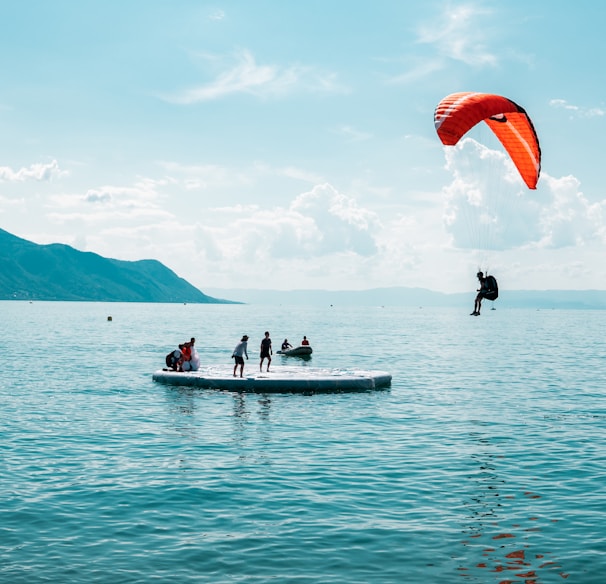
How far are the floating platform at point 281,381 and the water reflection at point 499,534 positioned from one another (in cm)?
1732

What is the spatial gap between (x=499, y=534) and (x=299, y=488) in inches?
214

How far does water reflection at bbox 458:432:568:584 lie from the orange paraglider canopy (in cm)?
1313

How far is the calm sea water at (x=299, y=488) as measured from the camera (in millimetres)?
13461

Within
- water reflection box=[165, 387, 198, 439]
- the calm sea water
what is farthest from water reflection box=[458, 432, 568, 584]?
water reflection box=[165, 387, 198, 439]

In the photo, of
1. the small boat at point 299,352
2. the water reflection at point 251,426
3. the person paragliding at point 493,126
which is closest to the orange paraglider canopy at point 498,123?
the person paragliding at point 493,126

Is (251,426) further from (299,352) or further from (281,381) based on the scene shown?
(299,352)

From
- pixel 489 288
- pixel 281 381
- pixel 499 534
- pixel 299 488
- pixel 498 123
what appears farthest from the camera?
pixel 281 381

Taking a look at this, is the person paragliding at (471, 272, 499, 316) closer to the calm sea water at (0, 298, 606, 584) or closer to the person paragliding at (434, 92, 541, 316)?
the person paragliding at (434, 92, 541, 316)

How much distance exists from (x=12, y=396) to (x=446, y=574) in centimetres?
2892

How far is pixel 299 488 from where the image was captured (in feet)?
61.2

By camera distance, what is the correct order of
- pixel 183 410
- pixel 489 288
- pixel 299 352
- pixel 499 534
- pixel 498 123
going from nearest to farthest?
pixel 499 534, pixel 489 288, pixel 498 123, pixel 183 410, pixel 299 352

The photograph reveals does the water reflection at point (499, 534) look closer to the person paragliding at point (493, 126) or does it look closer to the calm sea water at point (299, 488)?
the calm sea water at point (299, 488)

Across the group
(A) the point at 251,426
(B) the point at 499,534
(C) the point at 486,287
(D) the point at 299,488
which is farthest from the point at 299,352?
(B) the point at 499,534

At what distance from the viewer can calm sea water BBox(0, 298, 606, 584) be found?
13.5m
